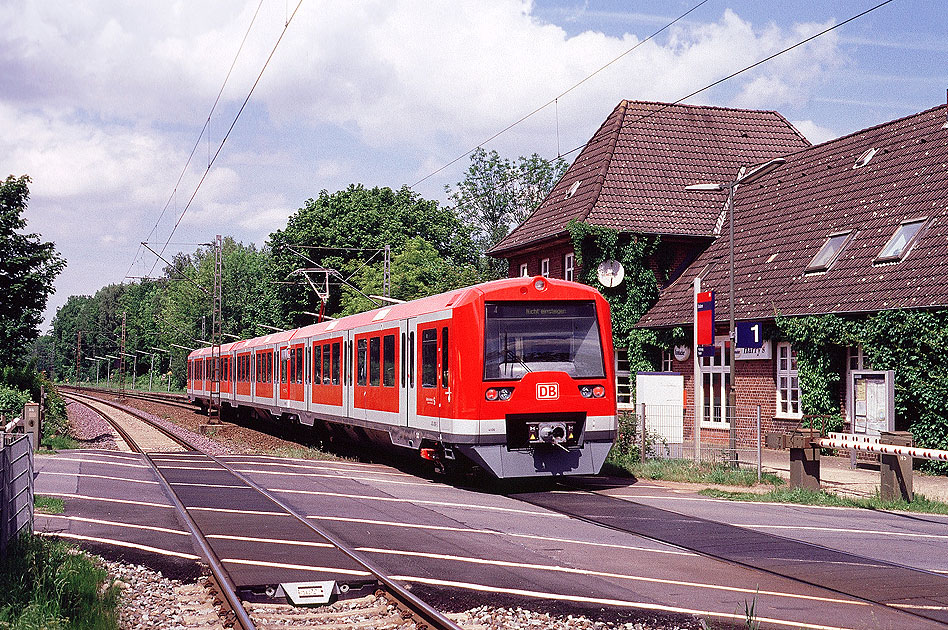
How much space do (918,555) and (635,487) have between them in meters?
7.27

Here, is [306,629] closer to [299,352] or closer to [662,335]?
[299,352]

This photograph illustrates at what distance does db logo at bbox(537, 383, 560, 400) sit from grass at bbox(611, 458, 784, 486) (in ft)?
13.3

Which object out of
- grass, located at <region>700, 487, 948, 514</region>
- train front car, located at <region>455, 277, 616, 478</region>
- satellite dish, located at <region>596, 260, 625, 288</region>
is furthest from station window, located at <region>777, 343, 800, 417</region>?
train front car, located at <region>455, 277, 616, 478</region>

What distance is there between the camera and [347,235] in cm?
6888

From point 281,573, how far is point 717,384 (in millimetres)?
22687

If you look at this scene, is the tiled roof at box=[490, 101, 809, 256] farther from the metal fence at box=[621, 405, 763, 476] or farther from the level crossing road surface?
the level crossing road surface

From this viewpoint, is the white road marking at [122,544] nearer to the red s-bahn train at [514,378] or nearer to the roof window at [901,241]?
the red s-bahn train at [514,378]

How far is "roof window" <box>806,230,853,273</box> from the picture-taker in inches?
1068

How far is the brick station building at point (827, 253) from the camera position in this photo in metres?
24.4

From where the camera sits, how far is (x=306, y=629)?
766 centimetres

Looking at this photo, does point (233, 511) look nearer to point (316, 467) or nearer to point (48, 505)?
point (48, 505)

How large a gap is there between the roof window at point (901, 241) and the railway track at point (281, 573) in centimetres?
1559

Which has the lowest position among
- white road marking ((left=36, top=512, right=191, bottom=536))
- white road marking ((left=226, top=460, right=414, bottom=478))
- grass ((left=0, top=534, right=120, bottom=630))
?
white road marking ((left=226, top=460, right=414, bottom=478))

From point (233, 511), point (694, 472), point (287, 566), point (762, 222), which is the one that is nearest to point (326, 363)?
point (694, 472)
